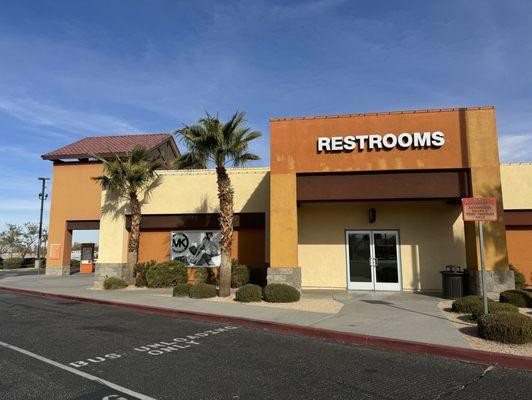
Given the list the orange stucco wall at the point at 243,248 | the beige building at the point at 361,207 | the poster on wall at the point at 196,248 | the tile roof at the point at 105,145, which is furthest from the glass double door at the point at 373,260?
the tile roof at the point at 105,145

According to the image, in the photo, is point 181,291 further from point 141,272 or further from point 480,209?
point 480,209

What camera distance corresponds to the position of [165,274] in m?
18.1

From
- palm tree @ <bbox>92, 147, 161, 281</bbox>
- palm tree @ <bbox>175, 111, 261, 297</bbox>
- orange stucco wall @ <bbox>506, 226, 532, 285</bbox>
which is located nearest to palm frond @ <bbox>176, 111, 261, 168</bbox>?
palm tree @ <bbox>175, 111, 261, 297</bbox>

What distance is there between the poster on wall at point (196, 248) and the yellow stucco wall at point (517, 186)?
41.3 feet

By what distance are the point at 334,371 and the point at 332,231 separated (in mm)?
10942

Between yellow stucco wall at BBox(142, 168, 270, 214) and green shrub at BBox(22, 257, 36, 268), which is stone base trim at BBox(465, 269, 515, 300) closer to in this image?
yellow stucco wall at BBox(142, 168, 270, 214)

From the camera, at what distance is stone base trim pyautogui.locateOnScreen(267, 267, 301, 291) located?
14.3m

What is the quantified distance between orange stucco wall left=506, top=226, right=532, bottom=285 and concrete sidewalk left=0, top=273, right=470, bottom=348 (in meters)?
5.26

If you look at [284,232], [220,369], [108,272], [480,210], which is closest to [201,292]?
[284,232]

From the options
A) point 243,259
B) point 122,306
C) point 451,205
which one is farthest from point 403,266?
point 122,306

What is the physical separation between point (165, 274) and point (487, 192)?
43.2 feet

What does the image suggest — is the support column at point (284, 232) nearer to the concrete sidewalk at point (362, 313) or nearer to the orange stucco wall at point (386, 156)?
the orange stucco wall at point (386, 156)

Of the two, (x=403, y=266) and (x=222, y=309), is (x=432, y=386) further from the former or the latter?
(x=403, y=266)

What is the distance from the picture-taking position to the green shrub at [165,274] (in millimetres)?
18062
